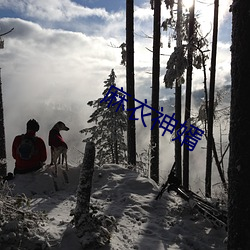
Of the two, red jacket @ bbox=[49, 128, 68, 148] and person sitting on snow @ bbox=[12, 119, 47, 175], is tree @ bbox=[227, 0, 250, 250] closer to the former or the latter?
red jacket @ bbox=[49, 128, 68, 148]

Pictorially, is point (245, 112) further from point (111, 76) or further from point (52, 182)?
point (111, 76)

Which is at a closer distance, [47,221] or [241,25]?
[241,25]

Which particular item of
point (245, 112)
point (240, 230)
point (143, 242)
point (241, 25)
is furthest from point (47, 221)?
point (241, 25)

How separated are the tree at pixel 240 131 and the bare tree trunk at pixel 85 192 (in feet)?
8.17

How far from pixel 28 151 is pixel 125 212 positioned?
143 inches

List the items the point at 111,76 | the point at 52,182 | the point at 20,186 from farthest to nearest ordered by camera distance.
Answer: the point at 111,76, the point at 52,182, the point at 20,186

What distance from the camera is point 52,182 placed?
893 centimetres

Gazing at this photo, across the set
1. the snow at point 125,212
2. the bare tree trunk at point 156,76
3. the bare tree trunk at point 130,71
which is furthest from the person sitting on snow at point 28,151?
the bare tree trunk at point 156,76

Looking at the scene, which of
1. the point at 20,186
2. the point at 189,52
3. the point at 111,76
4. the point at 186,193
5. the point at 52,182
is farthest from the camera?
the point at 111,76

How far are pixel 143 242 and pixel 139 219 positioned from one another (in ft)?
3.73

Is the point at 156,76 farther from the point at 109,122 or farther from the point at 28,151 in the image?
the point at 109,122

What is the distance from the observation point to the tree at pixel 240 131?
427 cm

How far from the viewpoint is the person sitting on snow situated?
895 cm

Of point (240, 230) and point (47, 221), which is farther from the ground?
point (240, 230)
